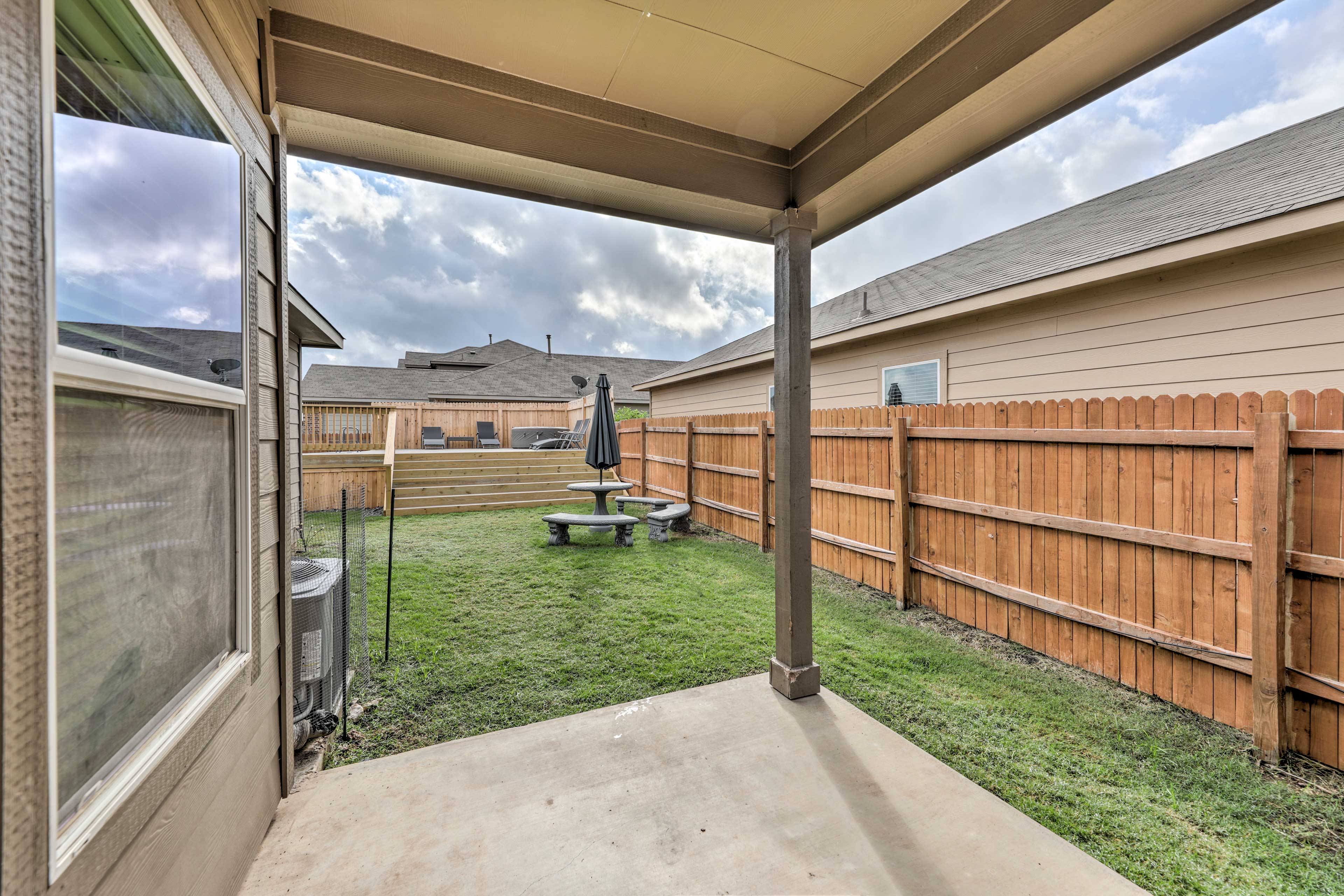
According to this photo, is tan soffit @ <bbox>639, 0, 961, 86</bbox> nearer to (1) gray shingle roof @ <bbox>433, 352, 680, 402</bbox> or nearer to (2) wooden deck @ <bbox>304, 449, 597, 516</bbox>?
(2) wooden deck @ <bbox>304, 449, 597, 516</bbox>

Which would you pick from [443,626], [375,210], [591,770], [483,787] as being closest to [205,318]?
[483,787]

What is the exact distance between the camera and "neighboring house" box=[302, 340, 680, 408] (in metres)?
20.3

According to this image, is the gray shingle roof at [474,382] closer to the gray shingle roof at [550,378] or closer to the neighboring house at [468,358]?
the gray shingle roof at [550,378]

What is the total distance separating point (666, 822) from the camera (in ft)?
6.34

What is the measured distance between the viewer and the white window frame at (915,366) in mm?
5648

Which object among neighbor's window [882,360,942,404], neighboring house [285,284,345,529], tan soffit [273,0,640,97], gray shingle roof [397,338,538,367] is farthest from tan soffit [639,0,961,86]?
gray shingle roof [397,338,538,367]

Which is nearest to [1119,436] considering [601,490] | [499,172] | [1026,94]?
[1026,94]

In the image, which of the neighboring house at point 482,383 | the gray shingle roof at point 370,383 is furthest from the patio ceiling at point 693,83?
the gray shingle roof at point 370,383

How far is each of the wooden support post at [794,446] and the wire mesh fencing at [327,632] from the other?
222cm

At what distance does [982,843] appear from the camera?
5.98 feet

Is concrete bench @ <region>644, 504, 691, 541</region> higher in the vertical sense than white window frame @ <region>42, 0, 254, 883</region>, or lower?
lower

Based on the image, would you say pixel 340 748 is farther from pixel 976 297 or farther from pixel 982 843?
pixel 976 297

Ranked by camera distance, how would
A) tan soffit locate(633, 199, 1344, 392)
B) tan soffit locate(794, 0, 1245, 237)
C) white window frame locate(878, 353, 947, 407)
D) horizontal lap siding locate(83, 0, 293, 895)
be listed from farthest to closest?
white window frame locate(878, 353, 947, 407), tan soffit locate(633, 199, 1344, 392), tan soffit locate(794, 0, 1245, 237), horizontal lap siding locate(83, 0, 293, 895)

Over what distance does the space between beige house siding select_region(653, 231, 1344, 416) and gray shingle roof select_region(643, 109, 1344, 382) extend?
265 millimetres
